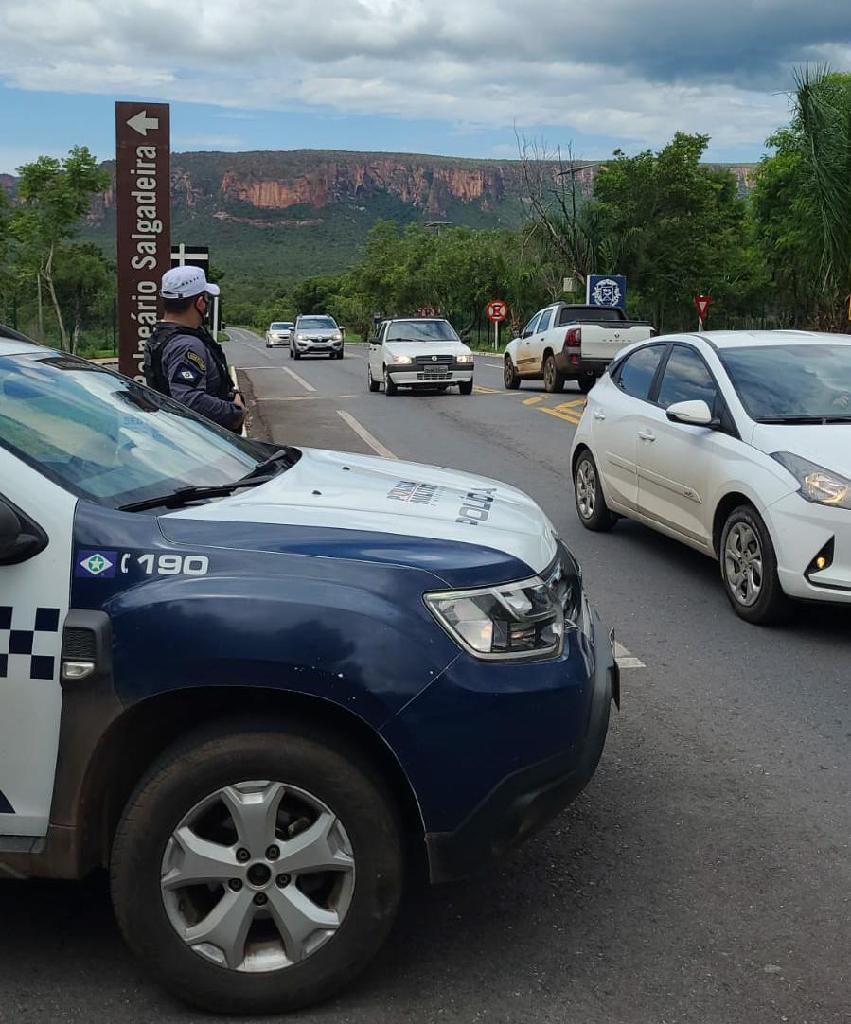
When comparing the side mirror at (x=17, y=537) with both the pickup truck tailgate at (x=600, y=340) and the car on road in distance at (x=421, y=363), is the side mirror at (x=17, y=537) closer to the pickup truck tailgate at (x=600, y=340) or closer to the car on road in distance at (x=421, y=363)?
the pickup truck tailgate at (x=600, y=340)

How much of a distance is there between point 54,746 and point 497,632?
3.60ft

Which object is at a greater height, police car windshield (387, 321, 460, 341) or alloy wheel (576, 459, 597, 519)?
police car windshield (387, 321, 460, 341)

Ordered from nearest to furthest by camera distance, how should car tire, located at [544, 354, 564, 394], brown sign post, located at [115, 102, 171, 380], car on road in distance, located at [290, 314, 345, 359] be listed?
brown sign post, located at [115, 102, 171, 380]
car tire, located at [544, 354, 564, 394]
car on road in distance, located at [290, 314, 345, 359]

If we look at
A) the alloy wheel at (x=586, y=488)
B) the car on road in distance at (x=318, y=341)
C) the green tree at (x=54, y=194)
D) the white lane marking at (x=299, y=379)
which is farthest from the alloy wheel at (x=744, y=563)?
the car on road in distance at (x=318, y=341)

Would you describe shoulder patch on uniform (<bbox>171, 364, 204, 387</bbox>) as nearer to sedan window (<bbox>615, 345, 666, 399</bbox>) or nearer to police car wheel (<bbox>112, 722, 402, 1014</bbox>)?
sedan window (<bbox>615, 345, 666, 399</bbox>)

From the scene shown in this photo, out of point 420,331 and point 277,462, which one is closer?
point 277,462

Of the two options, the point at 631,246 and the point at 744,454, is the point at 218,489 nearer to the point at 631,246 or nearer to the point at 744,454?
the point at 744,454

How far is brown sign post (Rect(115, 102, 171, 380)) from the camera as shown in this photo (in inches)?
588

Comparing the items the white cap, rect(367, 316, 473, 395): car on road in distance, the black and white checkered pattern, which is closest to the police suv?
the black and white checkered pattern

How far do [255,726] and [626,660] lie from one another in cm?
338

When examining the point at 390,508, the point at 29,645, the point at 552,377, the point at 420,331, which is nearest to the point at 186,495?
the point at 390,508

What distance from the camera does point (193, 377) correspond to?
640 centimetres

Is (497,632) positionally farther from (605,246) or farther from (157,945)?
(605,246)

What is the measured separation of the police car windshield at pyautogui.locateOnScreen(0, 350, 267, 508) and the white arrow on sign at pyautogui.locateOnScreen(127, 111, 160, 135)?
37.2 feet
